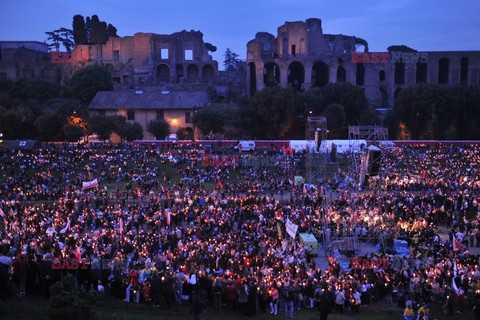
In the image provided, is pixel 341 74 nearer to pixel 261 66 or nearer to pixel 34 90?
pixel 261 66

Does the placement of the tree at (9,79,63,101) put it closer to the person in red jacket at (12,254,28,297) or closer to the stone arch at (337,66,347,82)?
the stone arch at (337,66,347,82)

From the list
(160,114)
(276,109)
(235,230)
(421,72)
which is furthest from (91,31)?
(235,230)

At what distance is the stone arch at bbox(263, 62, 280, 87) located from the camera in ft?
237

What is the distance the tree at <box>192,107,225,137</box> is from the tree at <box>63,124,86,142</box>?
12.3m

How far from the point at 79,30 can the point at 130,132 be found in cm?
4391

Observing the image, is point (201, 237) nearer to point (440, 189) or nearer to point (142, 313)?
Answer: point (142, 313)

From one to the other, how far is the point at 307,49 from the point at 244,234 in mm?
53194

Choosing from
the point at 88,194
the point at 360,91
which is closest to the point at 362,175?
the point at 88,194

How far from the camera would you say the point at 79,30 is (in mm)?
86188

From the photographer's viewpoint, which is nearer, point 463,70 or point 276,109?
point 276,109

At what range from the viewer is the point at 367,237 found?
2273 cm

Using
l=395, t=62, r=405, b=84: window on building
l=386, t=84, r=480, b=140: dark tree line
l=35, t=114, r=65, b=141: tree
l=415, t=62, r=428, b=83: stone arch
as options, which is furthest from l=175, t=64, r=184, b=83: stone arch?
l=415, t=62, r=428, b=83: stone arch

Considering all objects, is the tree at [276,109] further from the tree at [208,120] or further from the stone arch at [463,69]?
the stone arch at [463,69]

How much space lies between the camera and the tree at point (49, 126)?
5150cm
